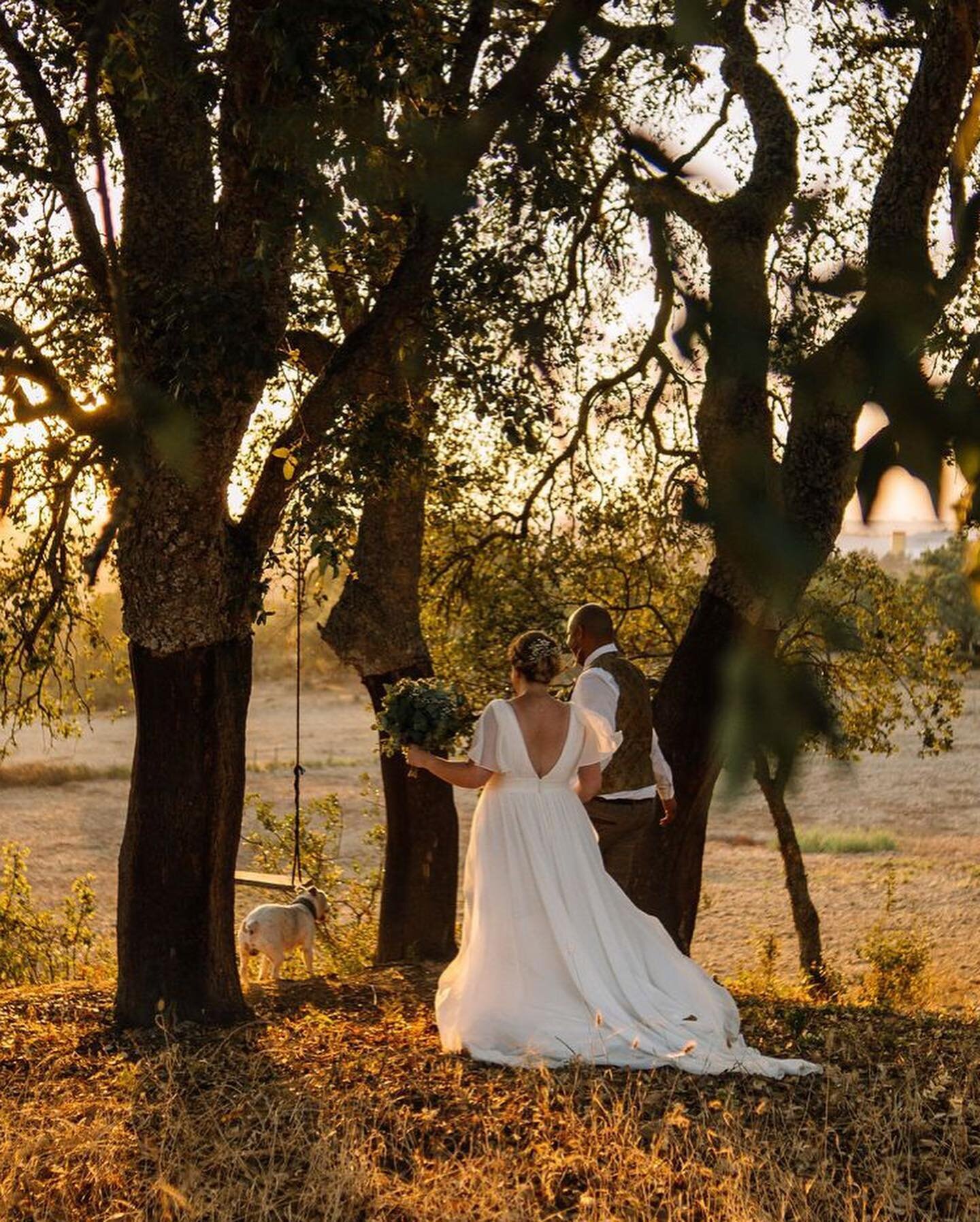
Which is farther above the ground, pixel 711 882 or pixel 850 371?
pixel 850 371

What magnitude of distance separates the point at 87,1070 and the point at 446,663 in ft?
27.1

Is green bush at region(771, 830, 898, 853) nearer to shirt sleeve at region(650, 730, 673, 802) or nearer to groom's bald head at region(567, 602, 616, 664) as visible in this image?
shirt sleeve at region(650, 730, 673, 802)

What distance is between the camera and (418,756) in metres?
7.64

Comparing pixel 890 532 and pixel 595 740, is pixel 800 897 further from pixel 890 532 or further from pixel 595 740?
pixel 890 532

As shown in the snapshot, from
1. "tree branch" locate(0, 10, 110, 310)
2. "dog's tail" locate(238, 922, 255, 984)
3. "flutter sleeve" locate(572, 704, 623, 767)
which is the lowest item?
"dog's tail" locate(238, 922, 255, 984)

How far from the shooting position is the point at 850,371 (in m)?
1.87

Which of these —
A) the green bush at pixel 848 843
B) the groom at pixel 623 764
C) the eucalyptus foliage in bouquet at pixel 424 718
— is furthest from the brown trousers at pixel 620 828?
the green bush at pixel 848 843

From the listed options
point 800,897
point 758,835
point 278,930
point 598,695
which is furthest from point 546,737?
point 758,835

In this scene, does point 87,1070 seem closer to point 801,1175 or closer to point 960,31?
point 801,1175

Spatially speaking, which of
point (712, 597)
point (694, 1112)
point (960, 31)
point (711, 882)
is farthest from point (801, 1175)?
point (711, 882)

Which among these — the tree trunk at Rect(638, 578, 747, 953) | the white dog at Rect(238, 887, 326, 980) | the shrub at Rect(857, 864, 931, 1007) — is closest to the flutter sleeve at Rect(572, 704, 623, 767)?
the tree trunk at Rect(638, 578, 747, 953)

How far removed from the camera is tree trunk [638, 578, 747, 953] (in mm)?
10117

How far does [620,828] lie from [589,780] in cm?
143

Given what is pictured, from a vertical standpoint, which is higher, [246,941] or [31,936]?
[246,941]
